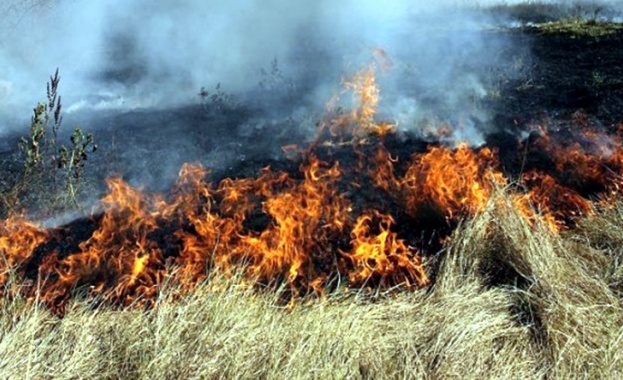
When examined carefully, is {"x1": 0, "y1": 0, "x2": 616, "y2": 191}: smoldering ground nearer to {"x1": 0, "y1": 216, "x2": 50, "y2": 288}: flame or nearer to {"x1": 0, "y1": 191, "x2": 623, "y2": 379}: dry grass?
{"x1": 0, "y1": 216, "x2": 50, "y2": 288}: flame

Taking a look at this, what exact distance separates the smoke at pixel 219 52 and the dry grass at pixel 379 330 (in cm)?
356

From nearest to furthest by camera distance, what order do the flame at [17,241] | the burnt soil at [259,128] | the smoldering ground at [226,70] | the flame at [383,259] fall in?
the flame at [383,259] < the flame at [17,241] < the burnt soil at [259,128] < the smoldering ground at [226,70]

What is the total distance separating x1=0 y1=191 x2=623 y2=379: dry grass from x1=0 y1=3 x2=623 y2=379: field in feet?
0.04

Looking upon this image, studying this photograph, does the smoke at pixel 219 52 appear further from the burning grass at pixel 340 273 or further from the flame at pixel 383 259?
the flame at pixel 383 259

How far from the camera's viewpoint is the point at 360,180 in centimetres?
512

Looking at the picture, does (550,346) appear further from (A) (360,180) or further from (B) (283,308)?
(A) (360,180)

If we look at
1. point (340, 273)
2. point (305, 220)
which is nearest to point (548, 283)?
point (340, 273)

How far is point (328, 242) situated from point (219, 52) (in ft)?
17.9

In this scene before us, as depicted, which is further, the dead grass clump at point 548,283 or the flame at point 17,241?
the flame at point 17,241

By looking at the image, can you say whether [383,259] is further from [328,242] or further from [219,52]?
[219,52]

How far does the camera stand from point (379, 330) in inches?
129

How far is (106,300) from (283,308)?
1.21 meters

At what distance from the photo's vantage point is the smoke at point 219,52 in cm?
766

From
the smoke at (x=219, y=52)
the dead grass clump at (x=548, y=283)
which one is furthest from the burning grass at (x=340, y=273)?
the smoke at (x=219, y=52)
